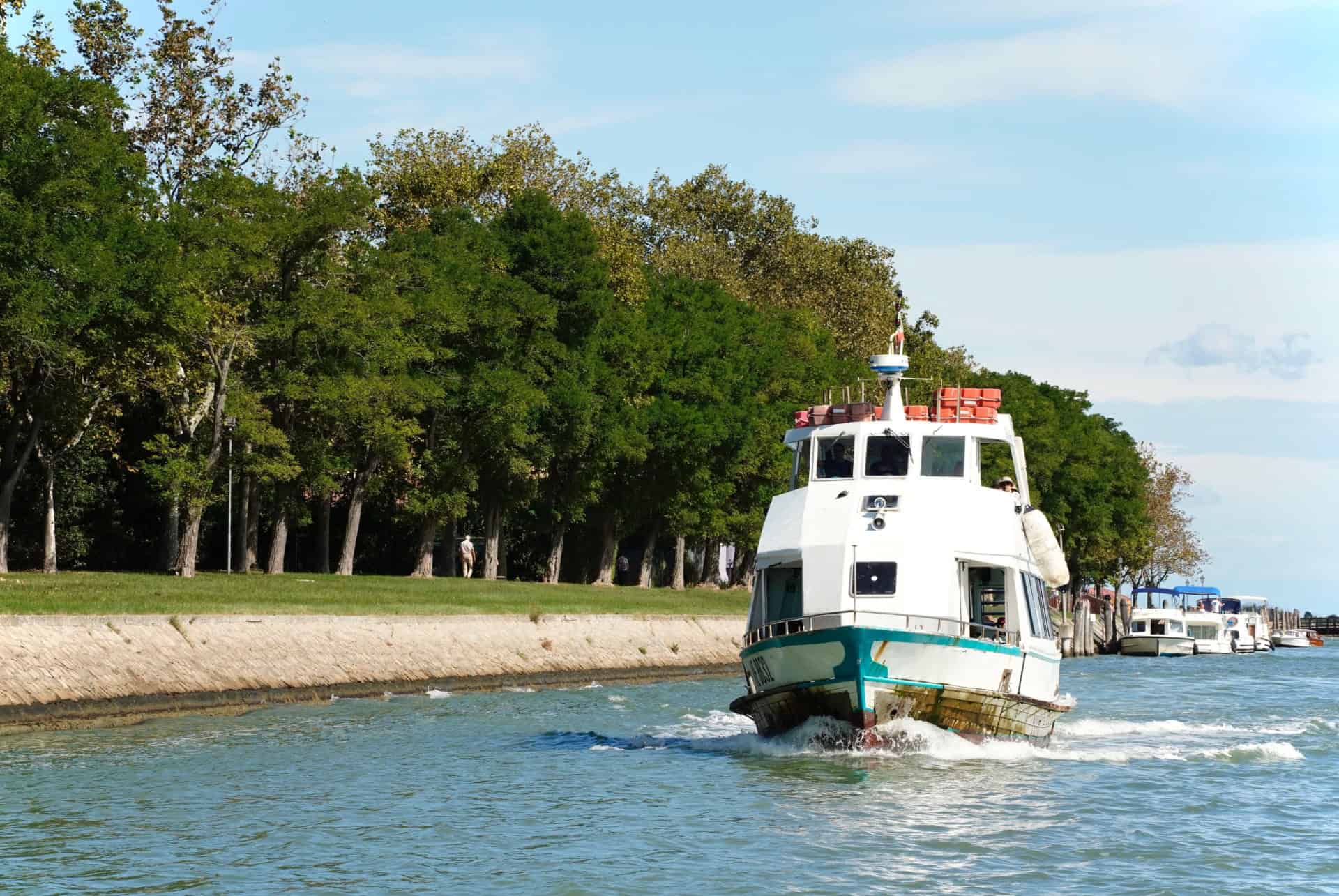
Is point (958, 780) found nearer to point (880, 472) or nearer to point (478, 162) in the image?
point (880, 472)

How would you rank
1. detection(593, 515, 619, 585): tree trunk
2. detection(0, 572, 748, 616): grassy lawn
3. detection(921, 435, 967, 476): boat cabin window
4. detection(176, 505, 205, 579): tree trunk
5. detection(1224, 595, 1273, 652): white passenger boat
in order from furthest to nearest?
detection(1224, 595, 1273, 652): white passenger boat, detection(593, 515, 619, 585): tree trunk, detection(176, 505, 205, 579): tree trunk, detection(0, 572, 748, 616): grassy lawn, detection(921, 435, 967, 476): boat cabin window

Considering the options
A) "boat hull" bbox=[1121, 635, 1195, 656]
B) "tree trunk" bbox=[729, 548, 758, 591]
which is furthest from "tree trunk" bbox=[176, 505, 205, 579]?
"boat hull" bbox=[1121, 635, 1195, 656]

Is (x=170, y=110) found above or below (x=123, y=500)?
above

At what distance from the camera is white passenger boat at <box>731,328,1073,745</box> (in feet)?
98.1

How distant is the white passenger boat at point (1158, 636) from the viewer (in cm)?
11538

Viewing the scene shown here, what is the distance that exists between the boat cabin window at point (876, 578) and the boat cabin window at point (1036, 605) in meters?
2.88

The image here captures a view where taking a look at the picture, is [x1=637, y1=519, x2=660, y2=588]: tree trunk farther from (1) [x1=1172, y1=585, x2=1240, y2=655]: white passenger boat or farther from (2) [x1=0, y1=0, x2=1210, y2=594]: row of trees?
(1) [x1=1172, y1=585, x2=1240, y2=655]: white passenger boat

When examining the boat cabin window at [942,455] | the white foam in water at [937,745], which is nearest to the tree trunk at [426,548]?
the white foam in water at [937,745]

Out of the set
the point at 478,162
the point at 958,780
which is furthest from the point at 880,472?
the point at 478,162

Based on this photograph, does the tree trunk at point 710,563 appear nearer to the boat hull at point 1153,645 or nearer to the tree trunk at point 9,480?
the boat hull at point 1153,645

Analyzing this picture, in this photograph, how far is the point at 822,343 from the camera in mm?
105438

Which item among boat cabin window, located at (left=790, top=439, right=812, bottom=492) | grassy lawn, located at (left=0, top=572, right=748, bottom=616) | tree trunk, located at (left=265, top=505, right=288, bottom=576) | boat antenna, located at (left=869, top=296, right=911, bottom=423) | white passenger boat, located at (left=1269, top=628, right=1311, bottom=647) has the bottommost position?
white passenger boat, located at (left=1269, top=628, right=1311, bottom=647)

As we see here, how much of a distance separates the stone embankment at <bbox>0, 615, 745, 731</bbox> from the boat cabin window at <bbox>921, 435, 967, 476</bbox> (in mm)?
16364

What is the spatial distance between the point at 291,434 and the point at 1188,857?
4434 centimetres
